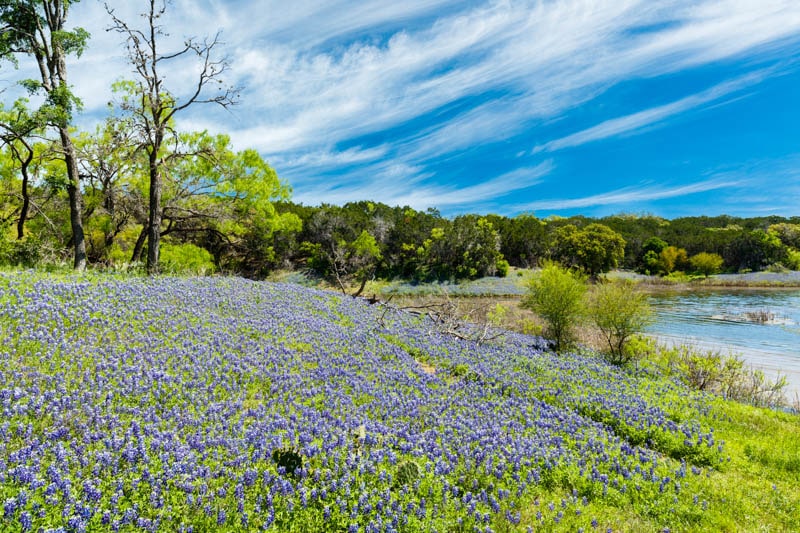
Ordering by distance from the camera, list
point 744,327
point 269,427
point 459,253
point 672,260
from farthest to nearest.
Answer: point 672,260 → point 459,253 → point 744,327 → point 269,427

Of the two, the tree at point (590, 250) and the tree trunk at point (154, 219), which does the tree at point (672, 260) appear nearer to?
the tree at point (590, 250)

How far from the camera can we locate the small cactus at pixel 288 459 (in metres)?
5.19

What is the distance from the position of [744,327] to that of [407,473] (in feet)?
103

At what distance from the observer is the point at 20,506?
146 inches

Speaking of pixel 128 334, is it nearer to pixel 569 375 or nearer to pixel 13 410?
pixel 13 410

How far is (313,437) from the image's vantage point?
5949 millimetres

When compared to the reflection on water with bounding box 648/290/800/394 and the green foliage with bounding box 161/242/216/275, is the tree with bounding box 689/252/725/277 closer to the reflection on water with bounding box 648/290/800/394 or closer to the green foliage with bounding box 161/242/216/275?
the reflection on water with bounding box 648/290/800/394

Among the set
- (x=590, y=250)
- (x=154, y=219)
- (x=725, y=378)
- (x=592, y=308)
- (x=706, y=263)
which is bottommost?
(x=725, y=378)

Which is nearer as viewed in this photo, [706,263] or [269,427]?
[269,427]

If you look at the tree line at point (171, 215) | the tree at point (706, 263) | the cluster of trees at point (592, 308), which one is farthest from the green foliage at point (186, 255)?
the tree at point (706, 263)

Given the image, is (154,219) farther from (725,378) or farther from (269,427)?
(725,378)

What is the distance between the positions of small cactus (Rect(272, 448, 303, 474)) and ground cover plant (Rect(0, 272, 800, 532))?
34 millimetres

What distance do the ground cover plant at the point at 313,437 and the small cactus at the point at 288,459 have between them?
0.11 ft

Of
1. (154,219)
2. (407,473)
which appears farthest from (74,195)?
(407,473)
